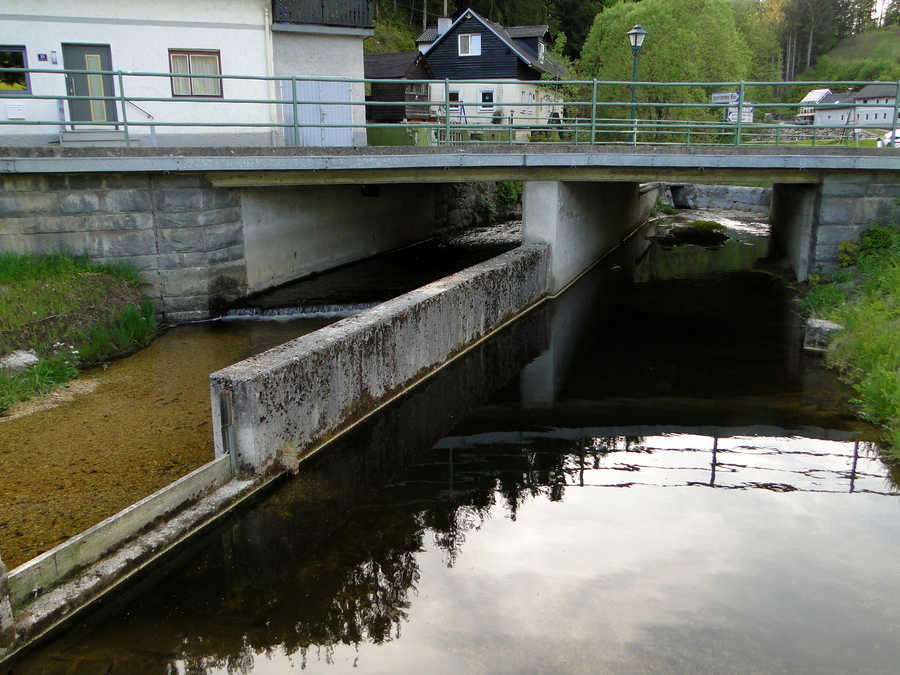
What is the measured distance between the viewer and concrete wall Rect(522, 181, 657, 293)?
16.3 meters

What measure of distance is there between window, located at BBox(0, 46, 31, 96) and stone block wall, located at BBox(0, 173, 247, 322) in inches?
236

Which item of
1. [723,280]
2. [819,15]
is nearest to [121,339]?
[723,280]

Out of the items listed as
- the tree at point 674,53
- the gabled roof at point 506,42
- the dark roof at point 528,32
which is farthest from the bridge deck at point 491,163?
the dark roof at point 528,32

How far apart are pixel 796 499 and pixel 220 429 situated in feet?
18.9

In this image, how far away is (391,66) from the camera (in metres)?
36.3

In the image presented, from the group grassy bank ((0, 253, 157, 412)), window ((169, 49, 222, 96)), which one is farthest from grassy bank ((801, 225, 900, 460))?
window ((169, 49, 222, 96))

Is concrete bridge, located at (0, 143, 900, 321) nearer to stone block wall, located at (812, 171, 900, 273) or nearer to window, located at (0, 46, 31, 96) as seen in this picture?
stone block wall, located at (812, 171, 900, 273)

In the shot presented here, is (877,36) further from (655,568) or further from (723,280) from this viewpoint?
(655,568)

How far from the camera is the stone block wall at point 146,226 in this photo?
13000mm

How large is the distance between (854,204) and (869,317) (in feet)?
13.3

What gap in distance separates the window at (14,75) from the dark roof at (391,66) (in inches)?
762

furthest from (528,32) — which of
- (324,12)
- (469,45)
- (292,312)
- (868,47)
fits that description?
(868,47)

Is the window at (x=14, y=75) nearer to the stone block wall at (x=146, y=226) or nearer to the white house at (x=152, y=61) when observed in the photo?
the white house at (x=152, y=61)

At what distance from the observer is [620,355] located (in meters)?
12.9
